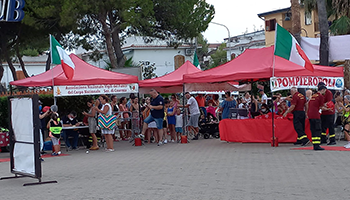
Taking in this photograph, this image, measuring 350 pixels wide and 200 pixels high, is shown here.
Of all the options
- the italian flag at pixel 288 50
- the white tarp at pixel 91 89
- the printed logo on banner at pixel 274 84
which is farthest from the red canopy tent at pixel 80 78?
the italian flag at pixel 288 50

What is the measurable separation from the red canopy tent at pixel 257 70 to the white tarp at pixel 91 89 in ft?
7.20

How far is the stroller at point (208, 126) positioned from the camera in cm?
1988

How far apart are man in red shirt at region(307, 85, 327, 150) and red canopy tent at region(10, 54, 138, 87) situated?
21.4 feet

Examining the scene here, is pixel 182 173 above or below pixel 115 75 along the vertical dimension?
below

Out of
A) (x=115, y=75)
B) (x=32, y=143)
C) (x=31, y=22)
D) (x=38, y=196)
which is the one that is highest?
(x=31, y=22)

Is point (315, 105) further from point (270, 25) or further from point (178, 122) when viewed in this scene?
point (270, 25)

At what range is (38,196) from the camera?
8375mm

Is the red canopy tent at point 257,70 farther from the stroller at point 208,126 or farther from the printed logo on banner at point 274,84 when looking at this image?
the stroller at point 208,126

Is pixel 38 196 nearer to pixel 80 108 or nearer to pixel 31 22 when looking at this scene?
pixel 80 108

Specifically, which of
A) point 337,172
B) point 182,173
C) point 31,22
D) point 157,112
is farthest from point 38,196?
point 31,22

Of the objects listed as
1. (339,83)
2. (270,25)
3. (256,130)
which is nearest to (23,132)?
(256,130)

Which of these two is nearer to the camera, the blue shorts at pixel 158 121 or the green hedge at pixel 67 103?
the blue shorts at pixel 158 121

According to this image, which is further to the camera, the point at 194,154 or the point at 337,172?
the point at 194,154

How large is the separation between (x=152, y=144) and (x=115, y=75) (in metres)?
2.96
